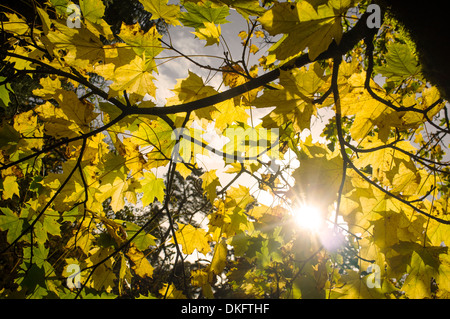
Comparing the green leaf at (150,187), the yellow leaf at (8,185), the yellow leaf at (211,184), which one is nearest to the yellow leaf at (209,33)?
the yellow leaf at (211,184)

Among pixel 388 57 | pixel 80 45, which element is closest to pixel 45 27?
pixel 80 45

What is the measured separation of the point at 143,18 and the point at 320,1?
8.67 metres

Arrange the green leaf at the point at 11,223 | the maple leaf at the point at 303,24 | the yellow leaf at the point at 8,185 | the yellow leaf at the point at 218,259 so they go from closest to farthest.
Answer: the maple leaf at the point at 303,24 < the yellow leaf at the point at 218,259 < the green leaf at the point at 11,223 < the yellow leaf at the point at 8,185

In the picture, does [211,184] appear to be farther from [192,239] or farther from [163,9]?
[163,9]

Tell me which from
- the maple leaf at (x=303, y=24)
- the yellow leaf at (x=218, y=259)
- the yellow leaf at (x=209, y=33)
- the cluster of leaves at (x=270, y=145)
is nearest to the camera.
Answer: the maple leaf at (x=303, y=24)

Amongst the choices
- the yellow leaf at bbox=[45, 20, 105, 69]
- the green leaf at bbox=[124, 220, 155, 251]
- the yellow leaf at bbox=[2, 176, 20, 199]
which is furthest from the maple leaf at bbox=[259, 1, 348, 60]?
the yellow leaf at bbox=[2, 176, 20, 199]

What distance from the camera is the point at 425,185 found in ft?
4.77

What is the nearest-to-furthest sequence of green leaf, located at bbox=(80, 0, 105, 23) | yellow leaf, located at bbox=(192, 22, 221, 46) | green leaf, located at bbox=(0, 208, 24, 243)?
yellow leaf, located at bbox=(192, 22, 221, 46) → green leaf, located at bbox=(80, 0, 105, 23) → green leaf, located at bbox=(0, 208, 24, 243)

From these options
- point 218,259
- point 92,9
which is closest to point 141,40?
point 92,9

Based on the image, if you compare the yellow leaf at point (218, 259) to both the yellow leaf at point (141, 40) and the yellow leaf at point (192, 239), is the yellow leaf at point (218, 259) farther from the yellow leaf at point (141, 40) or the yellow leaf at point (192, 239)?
the yellow leaf at point (141, 40)

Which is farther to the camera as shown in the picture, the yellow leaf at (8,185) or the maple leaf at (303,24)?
the yellow leaf at (8,185)

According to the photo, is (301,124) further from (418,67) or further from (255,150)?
(418,67)

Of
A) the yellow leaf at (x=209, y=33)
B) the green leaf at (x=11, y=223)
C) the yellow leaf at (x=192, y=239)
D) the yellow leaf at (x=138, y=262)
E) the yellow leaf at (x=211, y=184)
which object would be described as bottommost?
the yellow leaf at (x=138, y=262)

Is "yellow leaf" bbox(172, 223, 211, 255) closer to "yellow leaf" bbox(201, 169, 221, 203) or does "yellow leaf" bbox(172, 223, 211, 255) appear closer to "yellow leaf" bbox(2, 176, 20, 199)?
"yellow leaf" bbox(201, 169, 221, 203)
